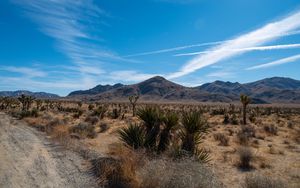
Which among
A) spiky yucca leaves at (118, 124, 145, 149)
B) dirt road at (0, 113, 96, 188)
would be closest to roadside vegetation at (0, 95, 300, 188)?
spiky yucca leaves at (118, 124, 145, 149)

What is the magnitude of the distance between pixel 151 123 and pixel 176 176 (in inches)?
238

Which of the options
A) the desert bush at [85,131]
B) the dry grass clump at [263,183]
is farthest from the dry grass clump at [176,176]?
the desert bush at [85,131]

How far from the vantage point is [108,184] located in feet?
32.4

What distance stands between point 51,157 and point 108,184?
15.5 feet

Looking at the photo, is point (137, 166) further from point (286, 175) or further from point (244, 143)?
point (244, 143)

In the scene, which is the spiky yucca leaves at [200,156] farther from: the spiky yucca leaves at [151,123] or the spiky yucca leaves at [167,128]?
the spiky yucca leaves at [151,123]

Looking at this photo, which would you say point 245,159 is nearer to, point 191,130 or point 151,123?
point 191,130

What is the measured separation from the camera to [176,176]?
8953mm

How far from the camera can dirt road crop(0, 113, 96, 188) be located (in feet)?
32.7

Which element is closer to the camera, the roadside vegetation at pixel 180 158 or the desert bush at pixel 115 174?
the roadside vegetation at pixel 180 158

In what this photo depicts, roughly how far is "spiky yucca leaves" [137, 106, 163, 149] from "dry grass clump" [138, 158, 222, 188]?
13.4ft

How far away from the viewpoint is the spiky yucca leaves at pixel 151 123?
1419 cm

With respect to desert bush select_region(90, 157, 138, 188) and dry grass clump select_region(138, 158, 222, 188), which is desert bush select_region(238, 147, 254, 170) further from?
desert bush select_region(90, 157, 138, 188)

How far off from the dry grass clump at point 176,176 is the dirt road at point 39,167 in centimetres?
162
